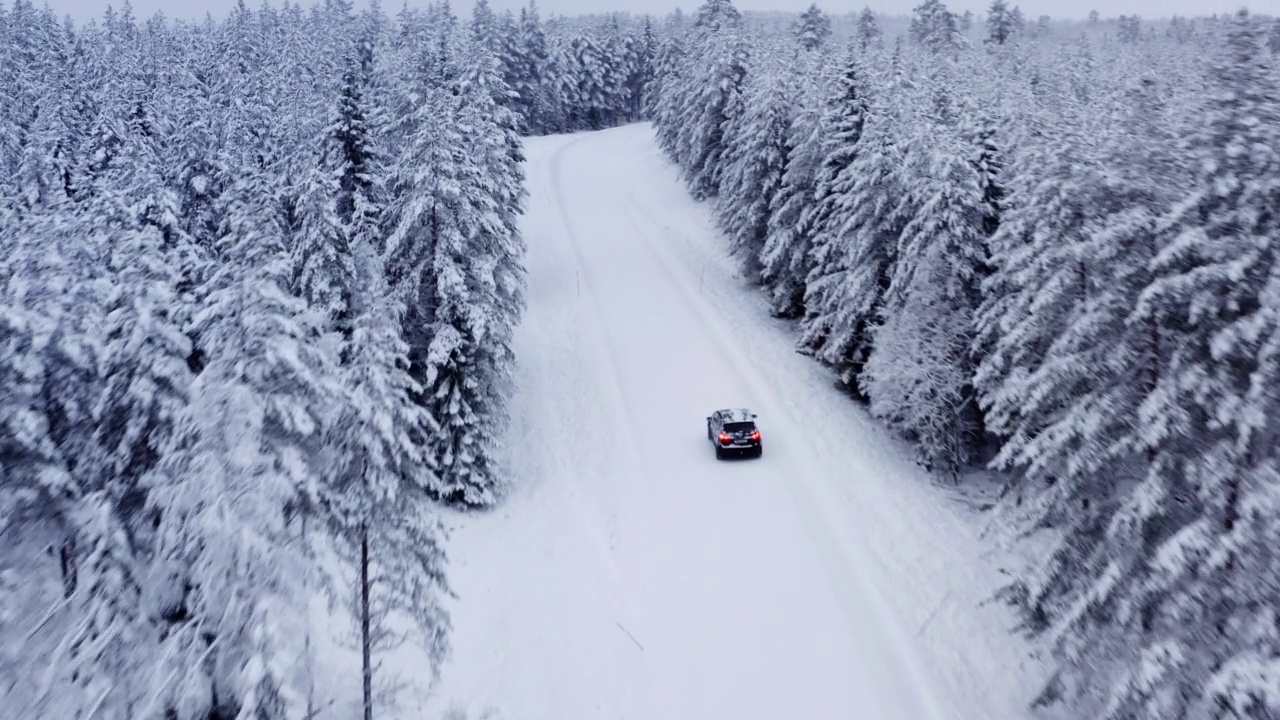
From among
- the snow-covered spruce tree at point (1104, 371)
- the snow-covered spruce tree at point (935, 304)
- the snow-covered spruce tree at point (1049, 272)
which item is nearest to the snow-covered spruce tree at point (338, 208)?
the snow-covered spruce tree at point (1049, 272)

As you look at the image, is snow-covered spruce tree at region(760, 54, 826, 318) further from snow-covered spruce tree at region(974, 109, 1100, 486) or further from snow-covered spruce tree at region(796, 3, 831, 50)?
snow-covered spruce tree at region(796, 3, 831, 50)

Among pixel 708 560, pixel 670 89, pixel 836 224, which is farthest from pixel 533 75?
pixel 708 560

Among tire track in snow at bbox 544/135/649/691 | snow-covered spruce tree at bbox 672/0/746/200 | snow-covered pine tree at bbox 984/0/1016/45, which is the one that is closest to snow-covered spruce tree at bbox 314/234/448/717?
tire track in snow at bbox 544/135/649/691

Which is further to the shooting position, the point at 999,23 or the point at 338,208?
the point at 999,23

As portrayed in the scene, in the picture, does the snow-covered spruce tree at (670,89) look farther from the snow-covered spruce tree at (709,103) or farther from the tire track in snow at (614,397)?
the tire track in snow at (614,397)

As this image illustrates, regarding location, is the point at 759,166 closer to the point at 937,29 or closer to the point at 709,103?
the point at 709,103

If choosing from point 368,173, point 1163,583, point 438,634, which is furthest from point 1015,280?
point 368,173
